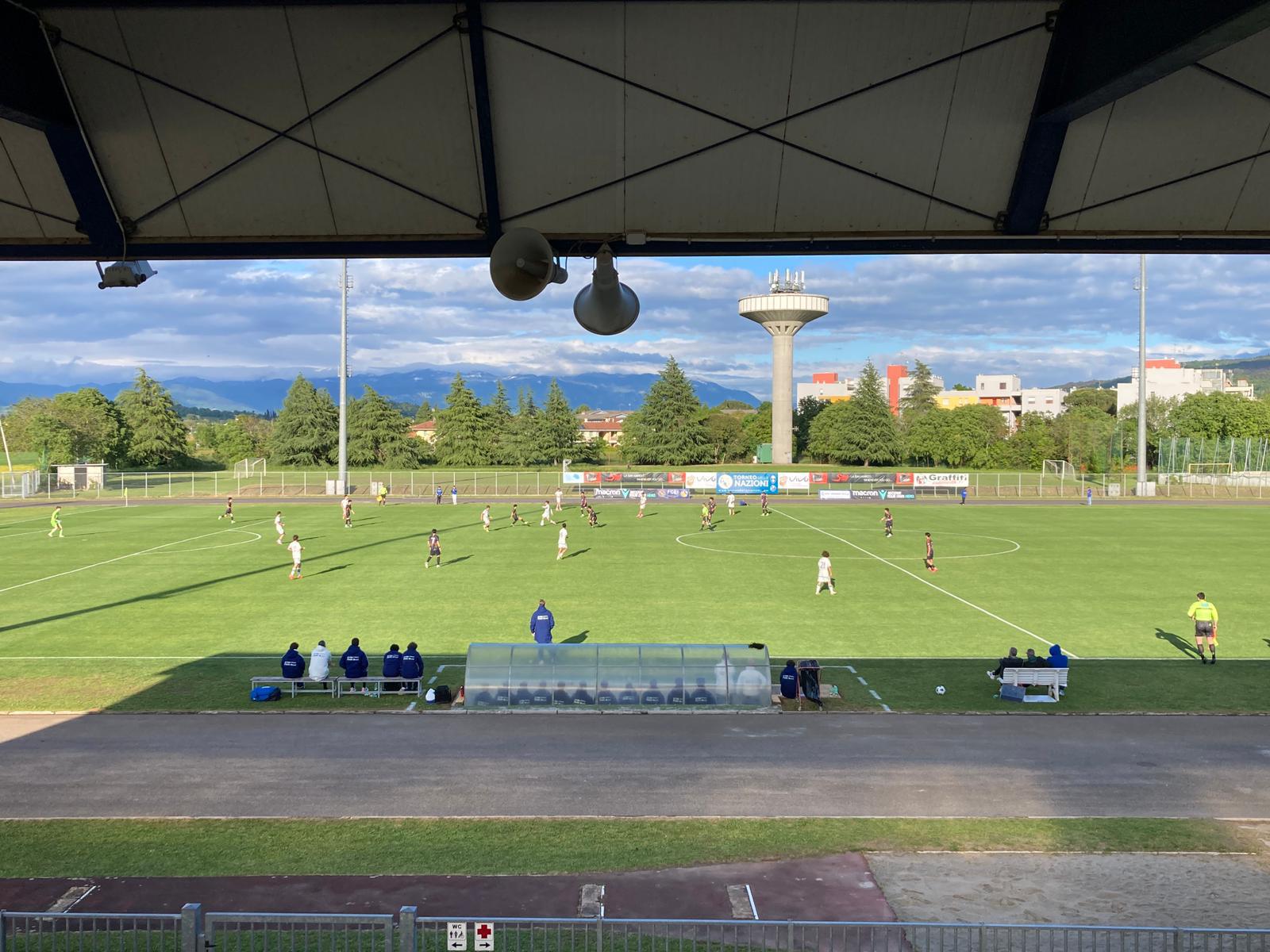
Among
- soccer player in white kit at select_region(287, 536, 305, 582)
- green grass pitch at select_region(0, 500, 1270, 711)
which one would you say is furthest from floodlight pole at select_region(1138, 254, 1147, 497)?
soccer player in white kit at select_region(287, 536, 305, 582)

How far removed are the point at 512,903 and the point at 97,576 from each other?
28601mm

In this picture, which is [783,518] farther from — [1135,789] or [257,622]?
[1135,789]

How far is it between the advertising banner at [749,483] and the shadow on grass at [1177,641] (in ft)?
153

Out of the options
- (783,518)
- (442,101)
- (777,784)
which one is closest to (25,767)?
(777,784)

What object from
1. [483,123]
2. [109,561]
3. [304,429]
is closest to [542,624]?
[483,123]

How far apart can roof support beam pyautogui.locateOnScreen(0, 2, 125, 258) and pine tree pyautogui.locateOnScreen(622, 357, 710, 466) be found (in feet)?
348

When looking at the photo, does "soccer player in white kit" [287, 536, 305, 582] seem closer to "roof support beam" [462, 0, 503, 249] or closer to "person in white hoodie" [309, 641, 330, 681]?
"person in white hoodie" [309, 641, 330, 681]

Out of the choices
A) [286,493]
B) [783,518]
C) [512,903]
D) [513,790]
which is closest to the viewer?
[512,903]

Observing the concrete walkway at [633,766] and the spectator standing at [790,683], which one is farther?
the spectator standing at [790,683]

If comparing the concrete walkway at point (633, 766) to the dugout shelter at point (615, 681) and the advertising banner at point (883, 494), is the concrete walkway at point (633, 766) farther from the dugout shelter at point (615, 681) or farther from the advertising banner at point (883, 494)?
the advertising banner at point (883, 494)

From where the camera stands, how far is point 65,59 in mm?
7453

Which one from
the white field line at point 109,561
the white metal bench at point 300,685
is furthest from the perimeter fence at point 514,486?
the white metal bench at point 300,685

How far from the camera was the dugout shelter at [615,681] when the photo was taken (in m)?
17.6

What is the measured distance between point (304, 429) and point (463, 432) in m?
18.1
